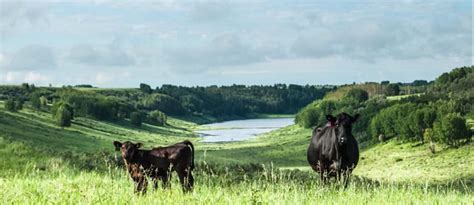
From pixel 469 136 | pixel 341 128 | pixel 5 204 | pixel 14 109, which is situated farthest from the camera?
pixel 14 109

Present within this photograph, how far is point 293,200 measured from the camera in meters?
9.53

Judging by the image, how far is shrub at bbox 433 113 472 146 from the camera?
130 m

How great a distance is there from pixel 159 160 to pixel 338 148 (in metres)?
5.46

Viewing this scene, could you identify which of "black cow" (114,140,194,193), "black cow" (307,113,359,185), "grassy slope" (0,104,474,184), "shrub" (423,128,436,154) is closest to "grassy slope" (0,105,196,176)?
"grassy slope" (0,104,474,184)

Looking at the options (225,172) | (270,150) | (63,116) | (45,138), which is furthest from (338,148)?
(270,150)

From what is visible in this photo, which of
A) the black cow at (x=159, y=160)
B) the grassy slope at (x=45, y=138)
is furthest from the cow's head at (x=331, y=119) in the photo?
the grassy slope at (x=45, y=138)

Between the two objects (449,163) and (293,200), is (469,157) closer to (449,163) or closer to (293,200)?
(449,163)

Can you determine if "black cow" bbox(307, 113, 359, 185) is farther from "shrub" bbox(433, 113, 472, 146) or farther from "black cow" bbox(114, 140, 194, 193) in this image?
"shrub" bbox(433, 113, 472, 146)

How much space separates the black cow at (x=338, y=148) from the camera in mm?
17891

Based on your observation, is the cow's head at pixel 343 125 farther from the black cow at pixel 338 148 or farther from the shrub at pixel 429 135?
the shrub at pixel 429 135

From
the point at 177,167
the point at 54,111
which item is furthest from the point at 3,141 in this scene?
the point at 54,111

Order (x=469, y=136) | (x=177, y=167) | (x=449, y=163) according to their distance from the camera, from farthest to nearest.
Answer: (x=469, y=136) → (x=449, y=163) → (x=177, y=167)

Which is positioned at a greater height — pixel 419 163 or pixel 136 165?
pixel 136 165

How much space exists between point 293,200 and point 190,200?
1.45 m
